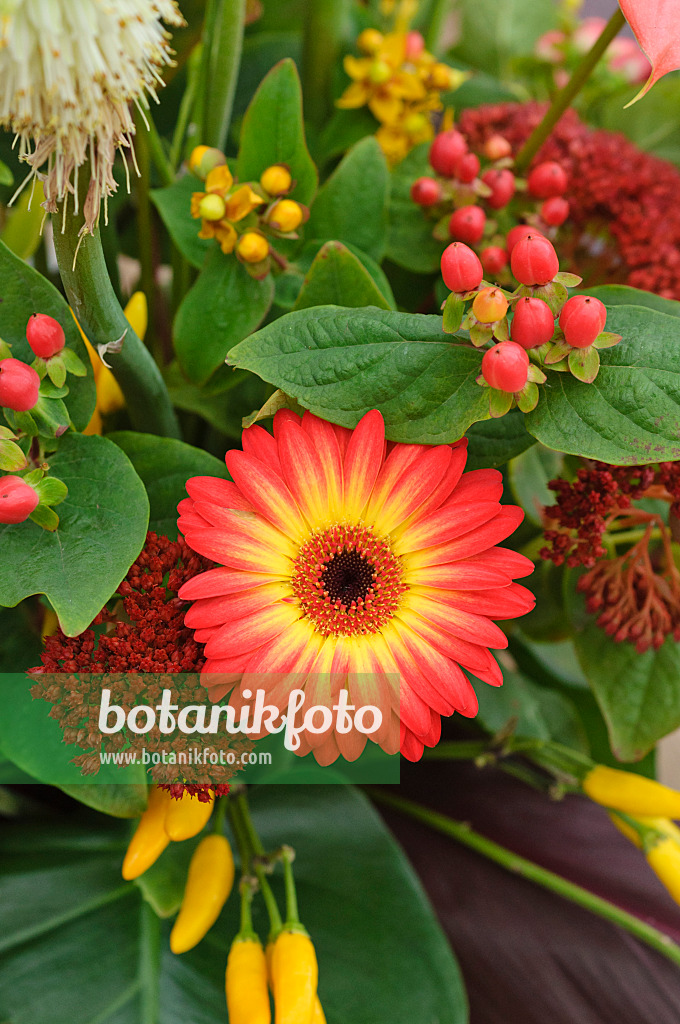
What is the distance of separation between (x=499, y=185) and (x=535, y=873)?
0.36m

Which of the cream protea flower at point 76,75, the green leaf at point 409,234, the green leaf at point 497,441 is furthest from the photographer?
the green leaf at point 409,234

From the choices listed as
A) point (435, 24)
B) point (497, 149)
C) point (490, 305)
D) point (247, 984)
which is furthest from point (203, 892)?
point (435, 24)

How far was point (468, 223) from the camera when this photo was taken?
1.12 ft

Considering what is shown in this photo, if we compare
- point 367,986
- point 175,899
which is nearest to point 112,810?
point 175,899

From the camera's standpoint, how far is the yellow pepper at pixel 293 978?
0.92 ft

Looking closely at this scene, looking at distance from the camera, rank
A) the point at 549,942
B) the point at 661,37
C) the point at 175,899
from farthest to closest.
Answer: the point at 549,942 → the point at 175,899 → the point at 661,37

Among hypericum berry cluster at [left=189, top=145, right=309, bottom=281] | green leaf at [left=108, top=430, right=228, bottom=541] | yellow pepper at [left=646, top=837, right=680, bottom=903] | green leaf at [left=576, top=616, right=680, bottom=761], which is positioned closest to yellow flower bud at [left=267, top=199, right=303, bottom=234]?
hypericum berry cluster at [left=189, top=145, right=309, bottom=281]

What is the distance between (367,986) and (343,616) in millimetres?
233

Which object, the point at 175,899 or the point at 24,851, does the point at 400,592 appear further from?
the point at 24,851

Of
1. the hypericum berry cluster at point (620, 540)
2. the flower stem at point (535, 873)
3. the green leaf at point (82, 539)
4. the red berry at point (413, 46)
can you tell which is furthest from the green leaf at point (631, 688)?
the red berry at point (413, 46)

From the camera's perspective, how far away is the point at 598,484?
28cm

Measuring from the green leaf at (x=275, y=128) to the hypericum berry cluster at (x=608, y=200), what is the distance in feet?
0.41

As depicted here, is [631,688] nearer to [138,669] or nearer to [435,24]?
[138,669]

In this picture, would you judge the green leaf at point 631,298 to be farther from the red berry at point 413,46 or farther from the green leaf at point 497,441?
the red berry at point 413,46
